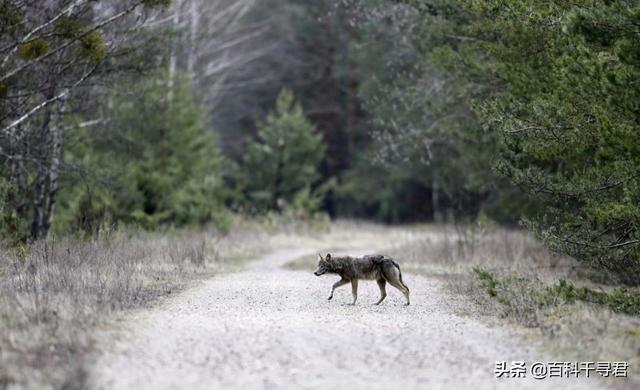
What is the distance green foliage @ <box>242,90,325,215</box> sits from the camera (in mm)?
42250

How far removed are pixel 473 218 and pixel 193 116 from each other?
11.4 meters

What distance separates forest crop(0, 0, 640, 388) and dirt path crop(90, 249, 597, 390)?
2.42 metres

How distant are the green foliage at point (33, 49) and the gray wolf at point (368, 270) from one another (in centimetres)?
796

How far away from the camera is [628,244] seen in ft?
44.5

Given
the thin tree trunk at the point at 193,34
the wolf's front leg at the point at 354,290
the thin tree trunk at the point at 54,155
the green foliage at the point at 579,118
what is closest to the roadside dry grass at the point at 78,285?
the thin tree trunk at the point at 54,155

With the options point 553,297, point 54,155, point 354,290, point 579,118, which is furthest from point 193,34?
point 553,297

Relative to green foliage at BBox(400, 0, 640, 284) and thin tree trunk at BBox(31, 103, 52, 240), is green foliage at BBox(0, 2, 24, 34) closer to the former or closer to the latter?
thin tree trunk at BBox(31, 103, 52, 240)

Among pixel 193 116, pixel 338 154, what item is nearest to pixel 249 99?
pixel 338 154

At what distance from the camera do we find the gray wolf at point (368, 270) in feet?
45.0

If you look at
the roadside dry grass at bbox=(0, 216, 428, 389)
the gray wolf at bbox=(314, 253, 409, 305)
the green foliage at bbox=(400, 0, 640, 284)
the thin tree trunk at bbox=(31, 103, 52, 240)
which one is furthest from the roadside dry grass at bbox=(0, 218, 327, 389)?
the green foliage at bbox=(400, 0, 640, 284)

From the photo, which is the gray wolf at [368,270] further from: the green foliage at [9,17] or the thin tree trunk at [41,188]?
the thin tree trunk at [41,188]

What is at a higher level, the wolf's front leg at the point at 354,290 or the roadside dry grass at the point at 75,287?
the roadside dry grass at the point at 75,287

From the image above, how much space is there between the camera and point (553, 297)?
39.8ft
